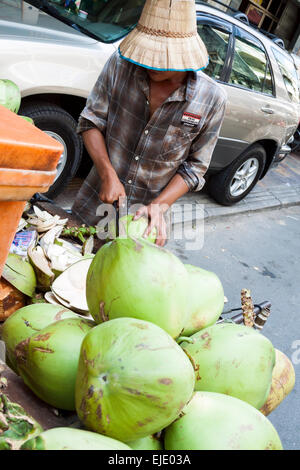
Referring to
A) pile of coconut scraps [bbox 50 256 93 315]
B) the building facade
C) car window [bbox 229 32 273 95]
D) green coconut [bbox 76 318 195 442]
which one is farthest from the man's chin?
the building facade

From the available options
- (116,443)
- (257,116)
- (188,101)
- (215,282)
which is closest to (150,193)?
(188,101)

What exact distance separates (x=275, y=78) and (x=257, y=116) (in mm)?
717

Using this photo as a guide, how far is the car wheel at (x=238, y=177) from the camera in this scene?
19.3 feet

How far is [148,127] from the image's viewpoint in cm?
223

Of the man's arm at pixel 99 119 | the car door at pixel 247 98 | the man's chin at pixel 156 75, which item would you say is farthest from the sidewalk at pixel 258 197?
the man's chin at pixel 156 75

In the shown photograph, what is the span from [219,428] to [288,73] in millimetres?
6217

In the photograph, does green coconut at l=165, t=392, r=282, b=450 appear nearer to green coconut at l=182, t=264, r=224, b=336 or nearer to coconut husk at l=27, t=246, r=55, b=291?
green coconut at l=182, t=264, r=224, b=336

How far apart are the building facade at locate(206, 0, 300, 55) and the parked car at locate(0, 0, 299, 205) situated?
5.96m

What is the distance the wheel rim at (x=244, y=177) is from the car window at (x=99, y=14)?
108 inches

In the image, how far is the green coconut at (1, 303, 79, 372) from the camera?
1.02 m

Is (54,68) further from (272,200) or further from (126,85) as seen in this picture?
(272,200)

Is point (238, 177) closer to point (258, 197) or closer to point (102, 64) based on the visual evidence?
point (258, 197)

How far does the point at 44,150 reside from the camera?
0.82 m

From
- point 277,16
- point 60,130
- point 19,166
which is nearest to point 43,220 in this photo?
point 19,166
